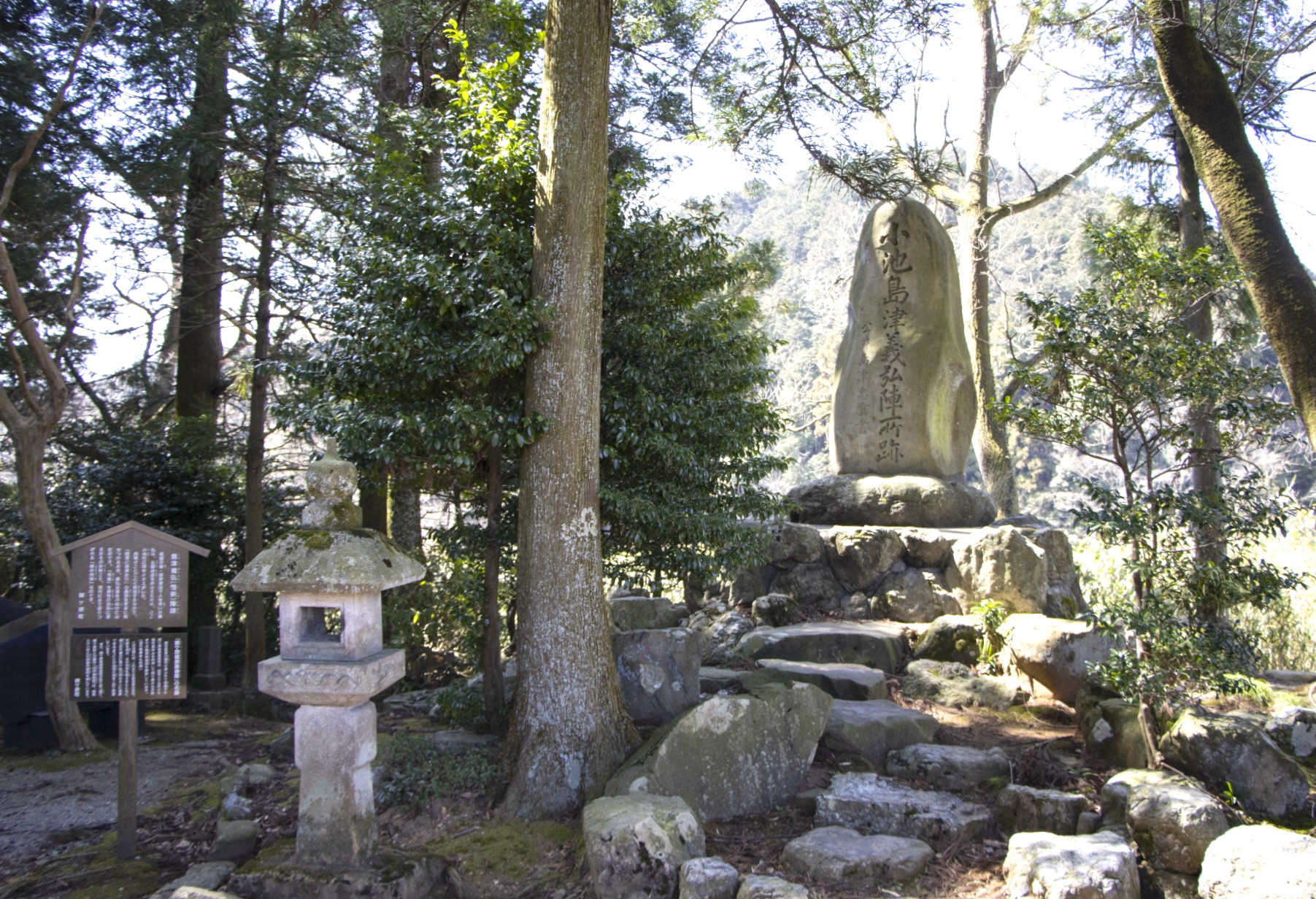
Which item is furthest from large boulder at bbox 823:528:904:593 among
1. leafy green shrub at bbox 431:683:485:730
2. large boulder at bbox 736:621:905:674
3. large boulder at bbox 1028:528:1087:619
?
leafy green shrub at bbox 431:683:485:730

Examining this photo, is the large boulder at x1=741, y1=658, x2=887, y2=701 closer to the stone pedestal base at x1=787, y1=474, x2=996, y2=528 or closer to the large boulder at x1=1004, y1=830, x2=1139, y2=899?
the large boulder at x1=1004, y1=830, x2=1139, y2=899

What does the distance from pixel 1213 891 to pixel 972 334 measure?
37.5 feet

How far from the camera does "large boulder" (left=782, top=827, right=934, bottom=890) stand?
13.6ft

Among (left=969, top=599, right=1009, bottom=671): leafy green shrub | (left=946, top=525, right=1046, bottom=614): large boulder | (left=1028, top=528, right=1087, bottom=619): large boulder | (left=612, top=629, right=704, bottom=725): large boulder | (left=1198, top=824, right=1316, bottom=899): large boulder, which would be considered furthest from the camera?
(left=1028, top=528, right=1087, bottom=619): large boulder

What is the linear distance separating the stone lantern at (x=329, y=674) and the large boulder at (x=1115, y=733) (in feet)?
14.8

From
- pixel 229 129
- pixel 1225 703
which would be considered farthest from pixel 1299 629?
pixel 229 129

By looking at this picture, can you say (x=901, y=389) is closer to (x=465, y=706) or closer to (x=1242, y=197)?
(x=1242, y=197)

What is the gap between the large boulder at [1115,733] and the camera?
5375mm

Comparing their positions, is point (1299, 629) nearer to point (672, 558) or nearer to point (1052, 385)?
point (1052, 385)

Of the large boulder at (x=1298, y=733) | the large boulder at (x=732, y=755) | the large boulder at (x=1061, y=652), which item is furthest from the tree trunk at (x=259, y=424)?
the large boulder at (x=1298, y=733)

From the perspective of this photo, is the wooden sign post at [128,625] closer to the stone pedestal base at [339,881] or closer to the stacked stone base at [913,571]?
the stone pedestal base at [339,881]

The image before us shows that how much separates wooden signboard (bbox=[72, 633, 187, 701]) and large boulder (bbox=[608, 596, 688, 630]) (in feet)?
13.4

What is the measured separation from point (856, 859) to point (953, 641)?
13.7ft

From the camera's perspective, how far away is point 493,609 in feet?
19.9
